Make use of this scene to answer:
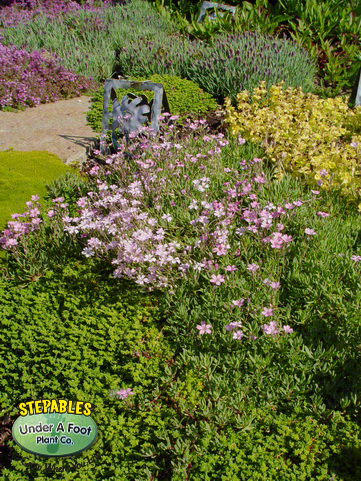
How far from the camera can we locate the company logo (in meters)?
2.49

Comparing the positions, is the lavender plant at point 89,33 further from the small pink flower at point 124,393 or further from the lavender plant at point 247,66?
the small pink flower at point 124,393

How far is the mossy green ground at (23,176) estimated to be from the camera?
4.25m

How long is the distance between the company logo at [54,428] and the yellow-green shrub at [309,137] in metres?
3.01

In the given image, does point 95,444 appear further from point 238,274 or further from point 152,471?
point 238,274

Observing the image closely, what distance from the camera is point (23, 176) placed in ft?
15.2

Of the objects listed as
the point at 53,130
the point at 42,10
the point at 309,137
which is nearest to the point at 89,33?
the point at 42,10

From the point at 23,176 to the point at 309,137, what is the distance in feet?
10.4

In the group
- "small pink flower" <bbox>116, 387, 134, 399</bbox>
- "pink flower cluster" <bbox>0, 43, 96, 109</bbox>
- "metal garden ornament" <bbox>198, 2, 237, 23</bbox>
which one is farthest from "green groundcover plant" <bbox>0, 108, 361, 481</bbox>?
"metal garden ornament" <bbox>198, 2, 237, 23</bbox>

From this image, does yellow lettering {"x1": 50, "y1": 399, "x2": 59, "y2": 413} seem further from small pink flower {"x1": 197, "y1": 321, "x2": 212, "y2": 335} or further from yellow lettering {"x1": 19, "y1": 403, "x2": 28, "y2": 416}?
small pink flower {"x1": 197, "y1": 321, "x2": 212, "y2": 335}

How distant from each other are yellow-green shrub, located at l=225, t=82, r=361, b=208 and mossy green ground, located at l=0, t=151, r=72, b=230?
221cm

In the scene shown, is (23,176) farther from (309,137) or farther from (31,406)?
(309,137)

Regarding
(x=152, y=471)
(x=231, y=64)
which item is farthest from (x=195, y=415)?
(x=231, y=64)

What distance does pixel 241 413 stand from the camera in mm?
2607

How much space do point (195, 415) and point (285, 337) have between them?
2.58ft
